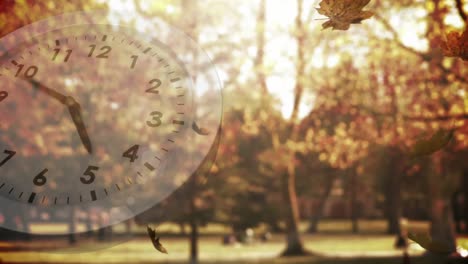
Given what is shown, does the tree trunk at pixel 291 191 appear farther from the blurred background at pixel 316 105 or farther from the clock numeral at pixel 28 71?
the clock numeral at pixel 28 71

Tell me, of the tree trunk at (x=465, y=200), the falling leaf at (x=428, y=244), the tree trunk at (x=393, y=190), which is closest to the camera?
the falling leaf at (x=428, y=244)

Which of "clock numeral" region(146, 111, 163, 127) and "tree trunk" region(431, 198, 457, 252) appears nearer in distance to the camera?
"clock numeral" region(146, 111, 163, 127)

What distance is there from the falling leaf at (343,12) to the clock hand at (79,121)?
1264 mm

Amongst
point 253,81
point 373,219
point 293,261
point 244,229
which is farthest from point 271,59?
point 373,219

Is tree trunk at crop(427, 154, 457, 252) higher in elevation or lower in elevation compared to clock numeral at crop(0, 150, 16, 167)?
lower

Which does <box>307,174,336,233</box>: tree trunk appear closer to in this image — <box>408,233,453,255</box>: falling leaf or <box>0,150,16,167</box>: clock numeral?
<box>0,150,16,167</box>: clock numeral

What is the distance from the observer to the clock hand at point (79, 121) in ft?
10.7

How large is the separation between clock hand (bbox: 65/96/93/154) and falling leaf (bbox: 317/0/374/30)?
4.15ft

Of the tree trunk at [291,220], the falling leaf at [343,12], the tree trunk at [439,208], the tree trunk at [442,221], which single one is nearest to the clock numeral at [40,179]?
the falling leaf at [343,12]

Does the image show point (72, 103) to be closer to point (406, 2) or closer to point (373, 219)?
point (406, 2)

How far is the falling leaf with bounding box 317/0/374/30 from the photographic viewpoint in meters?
2.64

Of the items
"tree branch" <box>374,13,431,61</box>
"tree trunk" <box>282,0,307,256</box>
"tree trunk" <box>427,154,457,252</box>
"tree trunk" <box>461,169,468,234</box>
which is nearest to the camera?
"tree branch" <box>374,13,431,61</box>

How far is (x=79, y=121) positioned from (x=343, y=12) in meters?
1.36

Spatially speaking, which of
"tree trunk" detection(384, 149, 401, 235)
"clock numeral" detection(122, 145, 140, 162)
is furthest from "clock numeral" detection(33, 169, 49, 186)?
"tree trunk" detection(384, 149, 401, 235)
